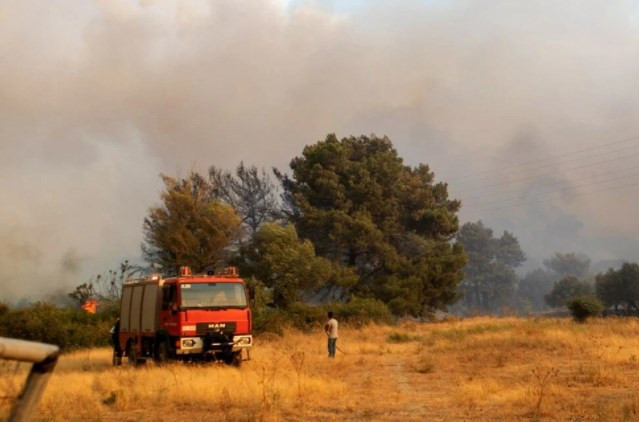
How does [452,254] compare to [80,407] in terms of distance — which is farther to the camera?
[452,254]

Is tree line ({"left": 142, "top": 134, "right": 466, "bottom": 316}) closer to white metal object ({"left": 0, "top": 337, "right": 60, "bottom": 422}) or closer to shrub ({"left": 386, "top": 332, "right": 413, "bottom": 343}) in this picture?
shrub ({"left": 386, "top": 332, "right": 413, "bottom": 343})

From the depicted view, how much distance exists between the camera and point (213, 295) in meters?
19.2

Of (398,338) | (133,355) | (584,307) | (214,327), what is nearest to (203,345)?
(214,327)

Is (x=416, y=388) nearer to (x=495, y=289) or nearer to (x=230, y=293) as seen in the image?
(x=230, y=293)

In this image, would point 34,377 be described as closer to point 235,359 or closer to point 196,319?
point 196,319

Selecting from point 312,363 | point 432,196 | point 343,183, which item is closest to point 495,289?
point 432,196

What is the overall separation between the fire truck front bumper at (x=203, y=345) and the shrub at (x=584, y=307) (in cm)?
2766

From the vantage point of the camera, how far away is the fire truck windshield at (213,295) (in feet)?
61.5

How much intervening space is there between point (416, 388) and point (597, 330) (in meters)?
19.2

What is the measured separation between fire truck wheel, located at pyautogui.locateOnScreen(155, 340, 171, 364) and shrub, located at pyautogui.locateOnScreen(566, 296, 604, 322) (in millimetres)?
29542

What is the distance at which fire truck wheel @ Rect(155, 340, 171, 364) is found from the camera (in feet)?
62.0

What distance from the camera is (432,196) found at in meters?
60.9

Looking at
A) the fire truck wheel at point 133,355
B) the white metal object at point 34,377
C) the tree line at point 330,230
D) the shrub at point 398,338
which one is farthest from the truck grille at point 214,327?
the tree line at point 330,230

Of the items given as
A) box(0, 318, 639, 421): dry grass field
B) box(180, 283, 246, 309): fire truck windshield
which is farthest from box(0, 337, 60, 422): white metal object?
box(180, 283, 246, 309): fire truck windshield
